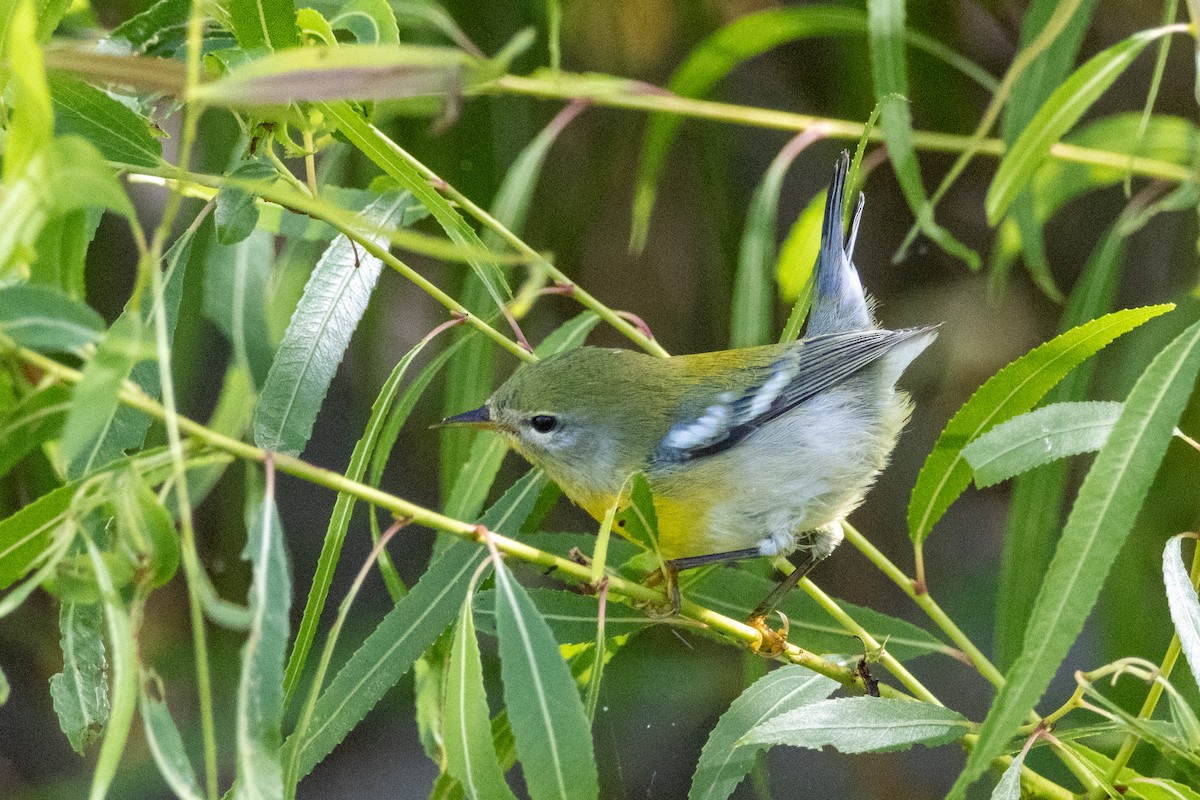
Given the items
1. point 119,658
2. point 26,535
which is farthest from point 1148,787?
point 26,535

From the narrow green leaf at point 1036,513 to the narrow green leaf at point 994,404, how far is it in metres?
0.44

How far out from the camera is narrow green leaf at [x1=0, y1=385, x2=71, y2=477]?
95cm

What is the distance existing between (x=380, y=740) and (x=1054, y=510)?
2569 millimetres

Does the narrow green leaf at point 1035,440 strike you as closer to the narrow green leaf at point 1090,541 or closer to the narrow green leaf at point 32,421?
the narrow green leaf at point 1090,541

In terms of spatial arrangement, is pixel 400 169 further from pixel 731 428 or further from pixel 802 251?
Answer: pixel 802 251

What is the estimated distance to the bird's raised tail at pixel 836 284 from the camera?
208 centimetres

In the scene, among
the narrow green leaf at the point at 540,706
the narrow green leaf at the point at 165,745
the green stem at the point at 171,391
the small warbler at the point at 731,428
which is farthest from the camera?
the small warbler at the point at 731,428

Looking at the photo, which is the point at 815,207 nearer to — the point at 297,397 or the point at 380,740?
the point at 297,397

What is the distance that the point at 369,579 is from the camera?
3840 millimetres

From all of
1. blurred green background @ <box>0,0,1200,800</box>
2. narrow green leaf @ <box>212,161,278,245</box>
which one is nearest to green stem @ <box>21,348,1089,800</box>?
narrow green leaf @ <box>212,161,278,245</box>

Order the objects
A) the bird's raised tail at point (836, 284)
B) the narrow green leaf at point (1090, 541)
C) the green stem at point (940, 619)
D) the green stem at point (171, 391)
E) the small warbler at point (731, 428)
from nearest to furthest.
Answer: the green stem at point (171, 391), the narrow green leaf at point (1090, 541), the green stem at point (940, 619), the small warbler at point (731, 428), the bird's raised tail at point (836, 284)

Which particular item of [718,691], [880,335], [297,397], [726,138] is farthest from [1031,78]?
[718,691]

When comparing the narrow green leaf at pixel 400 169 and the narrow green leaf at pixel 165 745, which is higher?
the narrow green leaf at pixel 400 169

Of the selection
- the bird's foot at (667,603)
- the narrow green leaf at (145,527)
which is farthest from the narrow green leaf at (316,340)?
the bird's foot at (667,603)
